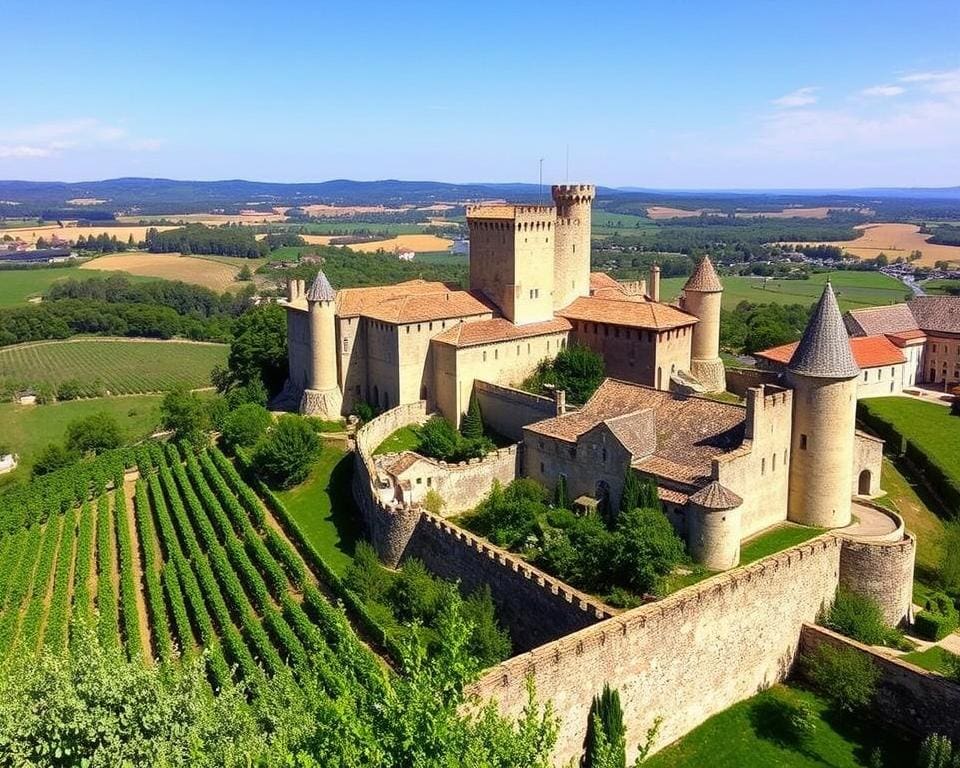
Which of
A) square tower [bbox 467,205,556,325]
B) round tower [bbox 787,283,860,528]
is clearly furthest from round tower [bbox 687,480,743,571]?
square tower [bbox 467,205,556,325]

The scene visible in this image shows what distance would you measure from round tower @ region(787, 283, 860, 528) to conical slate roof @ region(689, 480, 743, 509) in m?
5.29

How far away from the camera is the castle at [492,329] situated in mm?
45250

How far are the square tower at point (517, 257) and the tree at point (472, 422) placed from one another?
611cm

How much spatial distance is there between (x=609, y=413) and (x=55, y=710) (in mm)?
25969

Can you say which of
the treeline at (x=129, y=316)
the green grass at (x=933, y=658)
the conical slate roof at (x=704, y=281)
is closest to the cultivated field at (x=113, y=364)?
the treeline at (x=129, y=316)

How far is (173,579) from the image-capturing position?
121 feet

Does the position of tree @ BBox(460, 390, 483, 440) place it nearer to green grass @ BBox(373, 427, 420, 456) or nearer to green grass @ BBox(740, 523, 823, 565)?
green grass @ BBox(373, 427, 420, 456)

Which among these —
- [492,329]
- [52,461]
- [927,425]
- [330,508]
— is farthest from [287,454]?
[927,425]

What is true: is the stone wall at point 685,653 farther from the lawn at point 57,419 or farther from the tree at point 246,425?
the lawn at point 57,419

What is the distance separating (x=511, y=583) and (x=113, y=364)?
8516 cm

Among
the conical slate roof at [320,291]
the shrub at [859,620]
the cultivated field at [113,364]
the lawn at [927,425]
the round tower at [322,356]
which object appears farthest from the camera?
the cultivated field at [113,364]

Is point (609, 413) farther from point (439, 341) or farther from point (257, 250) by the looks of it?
point (257, 250)

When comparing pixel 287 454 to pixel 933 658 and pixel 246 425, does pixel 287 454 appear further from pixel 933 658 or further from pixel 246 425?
pixel 933 658

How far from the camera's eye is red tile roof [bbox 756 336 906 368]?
180ft
